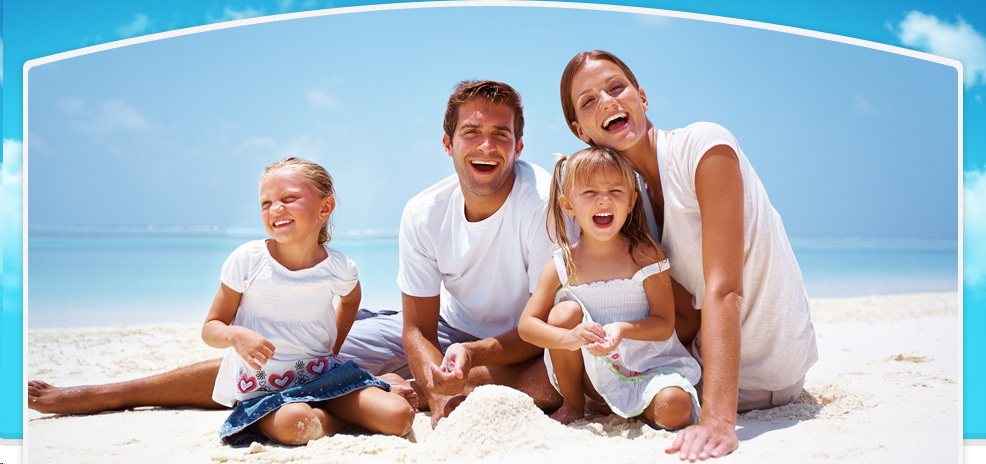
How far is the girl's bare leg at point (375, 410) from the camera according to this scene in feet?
8.67

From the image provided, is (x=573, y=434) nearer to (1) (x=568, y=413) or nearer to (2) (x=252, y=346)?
(1) (x=568, y=413)

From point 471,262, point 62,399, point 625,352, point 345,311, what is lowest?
point 62,399

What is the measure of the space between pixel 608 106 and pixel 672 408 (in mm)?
1155

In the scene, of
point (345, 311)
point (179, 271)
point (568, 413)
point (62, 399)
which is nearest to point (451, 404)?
point (568, 413)

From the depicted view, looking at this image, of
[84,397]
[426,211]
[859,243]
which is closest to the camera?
[84,397]

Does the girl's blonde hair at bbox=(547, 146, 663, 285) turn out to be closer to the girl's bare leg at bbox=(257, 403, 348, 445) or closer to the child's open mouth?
the child's open mouth

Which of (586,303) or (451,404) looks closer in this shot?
(586,303)

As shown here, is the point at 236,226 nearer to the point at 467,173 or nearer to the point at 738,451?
the point at 467,173

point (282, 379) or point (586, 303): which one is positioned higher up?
point (586, 303)

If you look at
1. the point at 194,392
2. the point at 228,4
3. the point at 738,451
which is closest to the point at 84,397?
the point at 194,392

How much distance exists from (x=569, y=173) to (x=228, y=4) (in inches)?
76.4

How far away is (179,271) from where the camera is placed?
395 inches

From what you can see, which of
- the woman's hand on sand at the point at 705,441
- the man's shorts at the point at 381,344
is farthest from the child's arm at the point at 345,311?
the woman's hand on sand at the point at 705,441

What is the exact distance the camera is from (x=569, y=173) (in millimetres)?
2727
